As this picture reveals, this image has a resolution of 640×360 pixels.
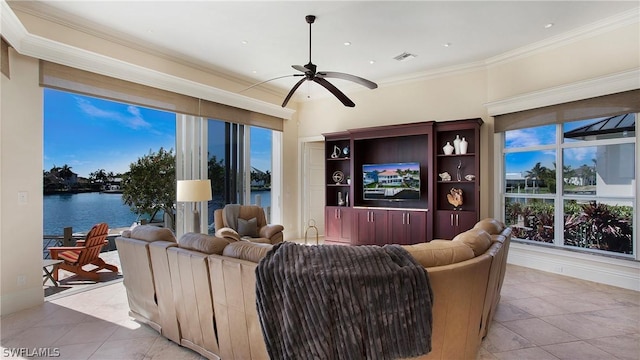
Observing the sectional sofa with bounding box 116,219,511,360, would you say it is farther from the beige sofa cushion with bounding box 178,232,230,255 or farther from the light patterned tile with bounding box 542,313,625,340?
the light patterned tile with bounding box 542,313,625,340

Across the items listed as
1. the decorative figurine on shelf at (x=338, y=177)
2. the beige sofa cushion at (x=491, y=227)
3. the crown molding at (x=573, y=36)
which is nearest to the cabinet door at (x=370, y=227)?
the decorative figurine on shelf at (x=338, y=177)

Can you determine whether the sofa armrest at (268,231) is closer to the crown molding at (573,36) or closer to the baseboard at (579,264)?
the baseboard at (579,264)

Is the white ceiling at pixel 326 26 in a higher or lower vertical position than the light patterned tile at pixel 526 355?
higher

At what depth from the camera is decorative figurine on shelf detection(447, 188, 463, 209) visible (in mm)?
5008

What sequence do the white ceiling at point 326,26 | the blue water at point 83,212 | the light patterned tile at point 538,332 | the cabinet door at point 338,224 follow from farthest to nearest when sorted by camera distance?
1. the cabinet door at point 338,224
2. the blue water at point 83,212
3. the white ceiling at point 326,26
4. the light patterned tile at point 538,332

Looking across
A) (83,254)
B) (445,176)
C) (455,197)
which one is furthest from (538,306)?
(83,254)

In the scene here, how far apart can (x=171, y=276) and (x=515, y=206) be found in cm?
495

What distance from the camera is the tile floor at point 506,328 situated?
2324mm

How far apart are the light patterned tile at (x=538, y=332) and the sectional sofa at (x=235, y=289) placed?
1.00ft

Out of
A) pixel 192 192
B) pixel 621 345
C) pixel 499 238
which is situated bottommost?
pixel 621 345

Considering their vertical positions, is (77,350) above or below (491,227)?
below

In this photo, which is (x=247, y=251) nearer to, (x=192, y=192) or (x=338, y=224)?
(x=192, y=192)

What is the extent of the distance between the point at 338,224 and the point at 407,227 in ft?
4.73

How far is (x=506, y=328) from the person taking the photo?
2678 mm
